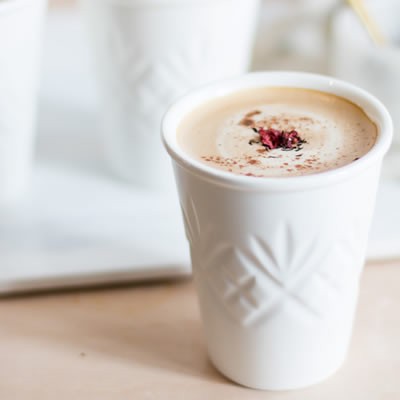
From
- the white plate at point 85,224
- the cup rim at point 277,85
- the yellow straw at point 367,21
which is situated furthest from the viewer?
the yellow straw at point 367,21

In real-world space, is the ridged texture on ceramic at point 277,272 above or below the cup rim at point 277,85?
below

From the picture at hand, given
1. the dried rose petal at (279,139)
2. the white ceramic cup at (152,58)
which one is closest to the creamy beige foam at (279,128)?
the dried rose petal at (279,139)

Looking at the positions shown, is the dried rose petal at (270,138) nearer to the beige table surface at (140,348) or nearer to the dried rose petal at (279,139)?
the dried rose petal at (279,139)

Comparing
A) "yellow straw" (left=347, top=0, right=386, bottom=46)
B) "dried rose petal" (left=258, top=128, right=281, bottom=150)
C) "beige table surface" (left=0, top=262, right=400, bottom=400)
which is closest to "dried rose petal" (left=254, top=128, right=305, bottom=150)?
"dried rose petal" (left=258, top=128, right=281, bottom=150)

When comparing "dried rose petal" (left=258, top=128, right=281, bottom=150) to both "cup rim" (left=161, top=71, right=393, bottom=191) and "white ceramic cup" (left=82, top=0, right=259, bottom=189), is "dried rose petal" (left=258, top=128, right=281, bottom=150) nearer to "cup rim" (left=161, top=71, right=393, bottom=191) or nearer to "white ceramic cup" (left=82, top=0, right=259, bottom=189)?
"cup rim" (left=161, top=71, right=393, bottom=191)

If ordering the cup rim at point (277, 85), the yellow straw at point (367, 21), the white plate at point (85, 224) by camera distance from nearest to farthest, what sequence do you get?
the cup rim at point (277, 85), the white plate at point (85, 224), the yellow straw at point (367, 21)

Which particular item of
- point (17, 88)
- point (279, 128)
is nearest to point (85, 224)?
point (17, 88)

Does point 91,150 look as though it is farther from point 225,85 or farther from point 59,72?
point 225,85
